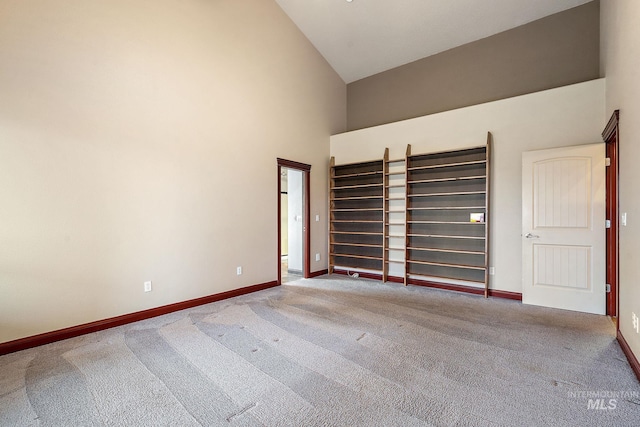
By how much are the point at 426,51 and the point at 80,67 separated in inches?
196

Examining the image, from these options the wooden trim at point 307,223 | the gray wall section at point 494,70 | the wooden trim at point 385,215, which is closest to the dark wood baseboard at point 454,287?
the wooden trim at point 385,215

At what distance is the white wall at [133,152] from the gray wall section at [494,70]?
6.76ft

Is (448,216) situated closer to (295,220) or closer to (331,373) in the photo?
(295,220)

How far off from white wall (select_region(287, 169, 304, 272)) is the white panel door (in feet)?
12.0

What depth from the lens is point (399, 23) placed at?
15.4ft

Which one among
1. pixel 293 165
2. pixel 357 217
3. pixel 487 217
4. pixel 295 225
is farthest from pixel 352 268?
pixel 487 217

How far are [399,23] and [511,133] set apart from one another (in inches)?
96.2

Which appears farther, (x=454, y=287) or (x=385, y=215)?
(x=385, y=215)

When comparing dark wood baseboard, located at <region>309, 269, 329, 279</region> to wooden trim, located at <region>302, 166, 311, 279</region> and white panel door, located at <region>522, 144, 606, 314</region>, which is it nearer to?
wooden trim, located at <region>302, 166, 311, 279</region>

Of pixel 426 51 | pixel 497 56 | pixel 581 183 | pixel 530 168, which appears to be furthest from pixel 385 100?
pixel 581 183

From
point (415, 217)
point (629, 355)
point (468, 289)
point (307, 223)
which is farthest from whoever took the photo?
point (307, 223)

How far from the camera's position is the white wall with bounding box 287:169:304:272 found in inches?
231

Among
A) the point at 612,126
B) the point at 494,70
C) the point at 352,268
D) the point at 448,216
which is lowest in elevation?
the point at 352,268

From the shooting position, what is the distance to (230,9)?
13.8 ft
